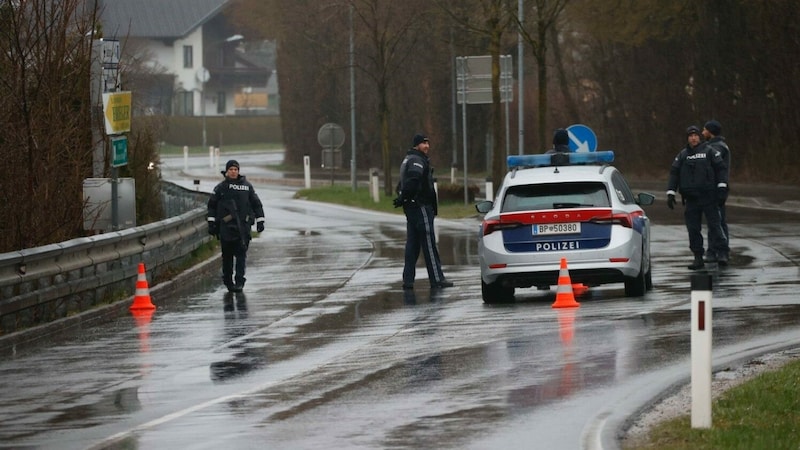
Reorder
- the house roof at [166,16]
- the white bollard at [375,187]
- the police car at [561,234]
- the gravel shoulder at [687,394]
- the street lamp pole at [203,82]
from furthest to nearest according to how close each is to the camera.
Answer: the house roof at [166,16], the street lamp pole at [203,82], the white bollard at [375,187], the police car at [561,234], the gravel shoulder at [687,394]

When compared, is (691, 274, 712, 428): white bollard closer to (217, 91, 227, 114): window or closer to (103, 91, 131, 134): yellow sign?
(103, 91, 131, 134): yellow sign

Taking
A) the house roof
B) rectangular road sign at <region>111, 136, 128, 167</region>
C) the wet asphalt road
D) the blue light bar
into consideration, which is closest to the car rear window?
the wet asphalt road

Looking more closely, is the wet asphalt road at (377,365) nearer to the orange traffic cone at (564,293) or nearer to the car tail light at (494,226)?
the orange traffic cone at (564,293)

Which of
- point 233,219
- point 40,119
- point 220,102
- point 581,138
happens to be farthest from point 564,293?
point 220,102

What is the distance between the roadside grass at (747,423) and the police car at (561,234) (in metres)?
6.34

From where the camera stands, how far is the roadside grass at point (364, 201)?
40000 millimetres

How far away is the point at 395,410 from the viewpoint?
35.2 ft

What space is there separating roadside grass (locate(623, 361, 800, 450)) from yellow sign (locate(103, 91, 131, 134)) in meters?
11.7

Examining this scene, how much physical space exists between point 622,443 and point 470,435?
2.92 ft

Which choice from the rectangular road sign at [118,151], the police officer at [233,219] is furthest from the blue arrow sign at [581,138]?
the rectangular road sign at [118,151]

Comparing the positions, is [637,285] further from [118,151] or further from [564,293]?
[118,151]

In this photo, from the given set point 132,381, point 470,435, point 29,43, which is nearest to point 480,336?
point 132,381

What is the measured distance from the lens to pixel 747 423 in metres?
9.68

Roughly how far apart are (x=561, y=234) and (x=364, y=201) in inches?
1148
